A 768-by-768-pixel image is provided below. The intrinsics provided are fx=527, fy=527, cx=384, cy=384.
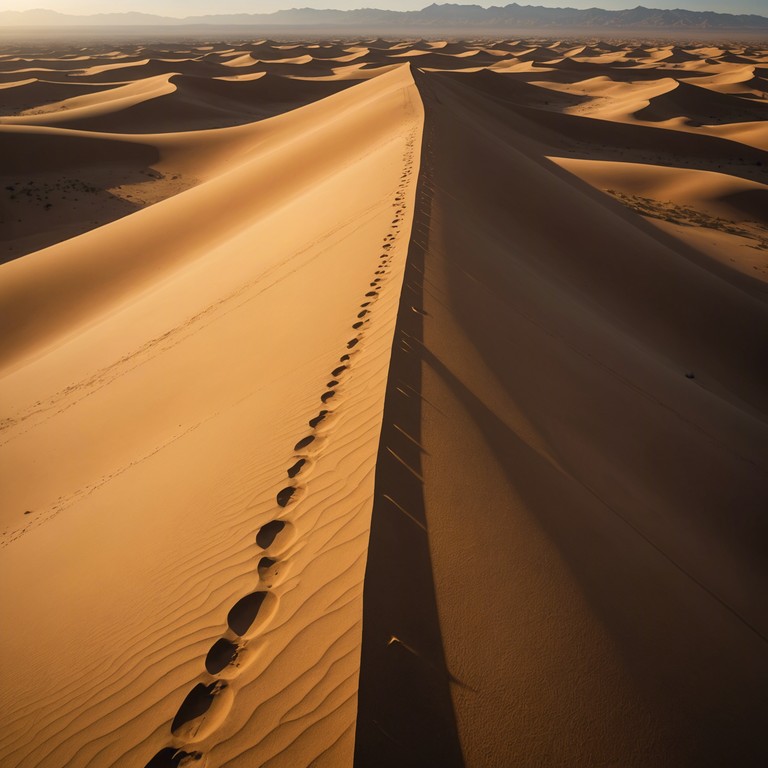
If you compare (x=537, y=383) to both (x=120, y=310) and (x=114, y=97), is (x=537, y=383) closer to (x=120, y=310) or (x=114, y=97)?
(x=120, y=310)

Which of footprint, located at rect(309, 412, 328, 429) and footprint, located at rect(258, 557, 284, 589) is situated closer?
footprint, located at rect(258, 557, 284, 589)

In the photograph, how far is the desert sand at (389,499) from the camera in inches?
89.0

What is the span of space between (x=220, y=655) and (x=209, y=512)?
112 cm

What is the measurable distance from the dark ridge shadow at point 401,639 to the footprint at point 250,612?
52 centimetres

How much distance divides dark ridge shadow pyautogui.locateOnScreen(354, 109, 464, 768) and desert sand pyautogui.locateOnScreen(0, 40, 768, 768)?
0.01 metres

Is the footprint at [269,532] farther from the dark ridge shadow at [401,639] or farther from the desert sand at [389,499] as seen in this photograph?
the dark ridge shadow at [401,639]

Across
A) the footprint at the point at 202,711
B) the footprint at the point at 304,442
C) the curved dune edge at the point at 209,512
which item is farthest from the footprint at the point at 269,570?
the footprint at the point at 304,442

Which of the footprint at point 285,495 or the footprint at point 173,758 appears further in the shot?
the footprint at point 285,495

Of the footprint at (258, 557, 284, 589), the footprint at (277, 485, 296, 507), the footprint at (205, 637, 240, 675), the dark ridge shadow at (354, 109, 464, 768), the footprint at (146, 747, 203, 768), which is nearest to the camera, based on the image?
the dark ridge shadow at (354, 109, 464, 768)

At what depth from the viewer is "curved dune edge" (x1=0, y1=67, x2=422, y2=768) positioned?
89.4 inches

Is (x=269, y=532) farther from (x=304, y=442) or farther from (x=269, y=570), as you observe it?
(x=304, y=442)

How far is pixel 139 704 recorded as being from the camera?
2.39 meters

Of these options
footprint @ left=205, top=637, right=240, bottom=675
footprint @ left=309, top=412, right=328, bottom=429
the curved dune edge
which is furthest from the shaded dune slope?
footprint @ left=205, top=637, right=240, bottom=675

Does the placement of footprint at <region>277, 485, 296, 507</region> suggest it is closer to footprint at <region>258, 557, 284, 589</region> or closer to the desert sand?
the desert sand
